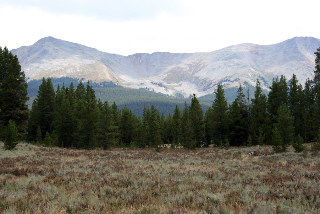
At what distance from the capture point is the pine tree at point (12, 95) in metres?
27.8

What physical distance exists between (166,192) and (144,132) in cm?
3801

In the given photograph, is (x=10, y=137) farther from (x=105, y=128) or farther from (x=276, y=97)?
(x=276, y=97)

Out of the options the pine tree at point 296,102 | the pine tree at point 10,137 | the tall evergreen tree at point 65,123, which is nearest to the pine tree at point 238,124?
the pine tree at point 296,102

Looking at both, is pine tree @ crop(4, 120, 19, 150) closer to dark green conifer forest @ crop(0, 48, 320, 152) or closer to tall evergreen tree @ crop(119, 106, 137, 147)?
dark green conifer forest @ crop(0, 48, 320, 152)

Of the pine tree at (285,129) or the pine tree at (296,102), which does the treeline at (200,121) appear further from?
the pine tree at (285,129)

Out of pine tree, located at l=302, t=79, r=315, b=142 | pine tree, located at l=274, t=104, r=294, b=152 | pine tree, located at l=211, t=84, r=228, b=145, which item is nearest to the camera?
pine tree, located at l=274, t=104, r=294, b=152

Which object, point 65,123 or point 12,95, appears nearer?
point 12,95

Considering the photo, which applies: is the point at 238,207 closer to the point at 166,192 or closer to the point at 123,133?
the point at 166,192

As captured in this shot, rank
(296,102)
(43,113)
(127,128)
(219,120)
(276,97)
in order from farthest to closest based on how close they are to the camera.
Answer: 1. (127,128)
2. (43,113)
3. (276,97)
4. (296,102)
5. (219,120)

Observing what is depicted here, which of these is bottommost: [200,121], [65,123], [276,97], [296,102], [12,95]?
[200,121]

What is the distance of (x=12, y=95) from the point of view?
28344 millimetres

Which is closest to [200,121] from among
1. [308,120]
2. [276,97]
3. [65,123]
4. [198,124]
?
[198,124]

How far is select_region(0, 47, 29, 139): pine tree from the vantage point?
27816mm

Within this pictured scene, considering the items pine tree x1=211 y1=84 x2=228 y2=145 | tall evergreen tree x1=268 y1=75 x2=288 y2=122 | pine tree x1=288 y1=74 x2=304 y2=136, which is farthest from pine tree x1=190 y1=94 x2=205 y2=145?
pine tree x1=288 y1=74 x2=304 y2=136
